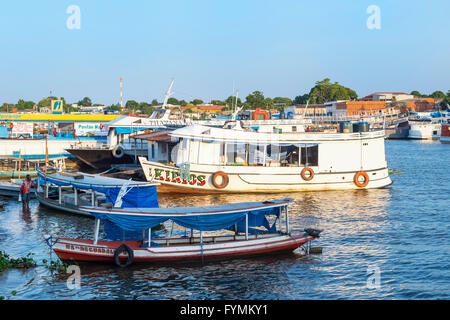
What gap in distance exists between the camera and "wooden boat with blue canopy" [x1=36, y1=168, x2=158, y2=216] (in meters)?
20.5

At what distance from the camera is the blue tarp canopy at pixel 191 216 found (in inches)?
649

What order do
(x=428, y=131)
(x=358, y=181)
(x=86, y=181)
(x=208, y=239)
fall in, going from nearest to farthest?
(x=208, y=239)
(x=86, y=181)
(x=358, y=181)
(x=428, y=131)

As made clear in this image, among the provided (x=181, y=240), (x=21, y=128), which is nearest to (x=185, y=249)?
(x=181, y=240)

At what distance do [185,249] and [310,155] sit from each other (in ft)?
54.9

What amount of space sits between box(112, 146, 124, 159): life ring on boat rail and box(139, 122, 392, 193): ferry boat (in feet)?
36.9

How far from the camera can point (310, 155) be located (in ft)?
105

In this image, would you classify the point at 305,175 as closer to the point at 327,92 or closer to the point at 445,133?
the point at 445,133

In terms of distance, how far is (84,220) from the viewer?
2416 centimetres

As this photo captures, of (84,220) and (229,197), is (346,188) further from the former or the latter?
(84,220)

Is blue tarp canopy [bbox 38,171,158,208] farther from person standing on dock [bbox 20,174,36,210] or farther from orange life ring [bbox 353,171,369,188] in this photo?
orange life ring [bbox 353,171,369,188]

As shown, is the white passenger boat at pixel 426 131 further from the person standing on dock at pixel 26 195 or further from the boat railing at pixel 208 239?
the boat railing at pixel 208 239

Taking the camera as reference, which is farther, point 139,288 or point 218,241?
point 218,241
